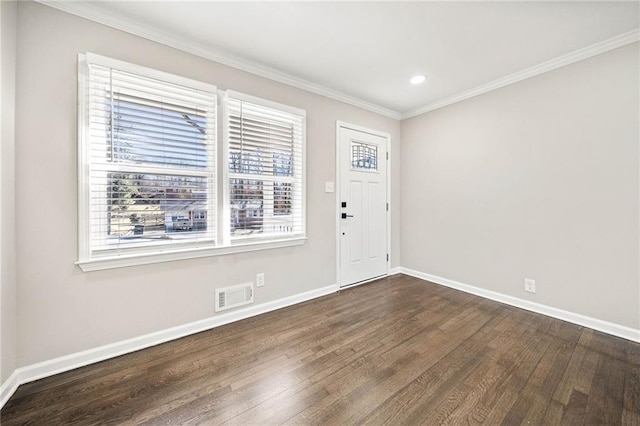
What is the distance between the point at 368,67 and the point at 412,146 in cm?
165

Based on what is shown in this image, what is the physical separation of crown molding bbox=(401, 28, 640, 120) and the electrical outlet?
7.11ft

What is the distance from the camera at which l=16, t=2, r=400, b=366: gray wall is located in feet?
5.55

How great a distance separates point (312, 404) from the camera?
1499 mm

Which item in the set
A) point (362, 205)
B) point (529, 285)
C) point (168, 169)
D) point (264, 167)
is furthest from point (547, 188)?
point (168, 169)

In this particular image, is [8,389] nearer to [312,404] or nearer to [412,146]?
[312,404]

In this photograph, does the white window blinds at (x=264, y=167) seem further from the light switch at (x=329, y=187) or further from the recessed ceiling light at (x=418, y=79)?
the recessed ceiling light at (x=418, y=79)

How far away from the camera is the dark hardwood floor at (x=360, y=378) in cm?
143

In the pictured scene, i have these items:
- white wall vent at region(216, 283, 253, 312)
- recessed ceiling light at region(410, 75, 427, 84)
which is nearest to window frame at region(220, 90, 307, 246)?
white wall vent at region(216, 283, 253, 312)

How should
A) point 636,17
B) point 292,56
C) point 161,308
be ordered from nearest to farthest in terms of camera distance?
1. point 636,17
2. point 161,308
3. point 292,56

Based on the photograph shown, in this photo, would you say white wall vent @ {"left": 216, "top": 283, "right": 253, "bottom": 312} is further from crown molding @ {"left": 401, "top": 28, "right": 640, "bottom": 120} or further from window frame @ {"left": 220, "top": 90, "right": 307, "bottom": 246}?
crown molding @ {"left": 401, "top": 28, "right": 640, "bottom": 120}

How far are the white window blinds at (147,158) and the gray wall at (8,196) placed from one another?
360mm

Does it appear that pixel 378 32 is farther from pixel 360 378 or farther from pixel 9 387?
pixel 9 387

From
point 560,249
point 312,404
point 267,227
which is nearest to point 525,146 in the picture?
point 560,249

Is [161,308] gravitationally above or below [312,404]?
above
